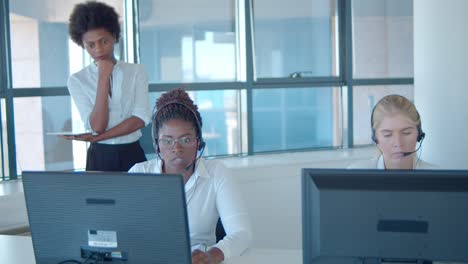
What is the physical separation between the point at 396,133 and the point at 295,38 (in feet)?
7.49

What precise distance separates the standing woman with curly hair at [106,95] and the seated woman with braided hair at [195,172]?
2.57 feet

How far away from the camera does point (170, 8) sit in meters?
4.00

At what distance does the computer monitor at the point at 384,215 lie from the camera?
50.9 inches

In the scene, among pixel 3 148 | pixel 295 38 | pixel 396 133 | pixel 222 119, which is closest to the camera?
pixel 396 133

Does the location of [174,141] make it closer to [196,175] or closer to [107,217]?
[196,175]

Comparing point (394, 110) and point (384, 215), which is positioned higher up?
point (394, 110)

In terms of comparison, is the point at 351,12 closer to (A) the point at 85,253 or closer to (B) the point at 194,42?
(B) the point at 194,42

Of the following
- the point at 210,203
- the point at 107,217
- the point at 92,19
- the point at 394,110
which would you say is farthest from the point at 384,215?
the point at 92,19

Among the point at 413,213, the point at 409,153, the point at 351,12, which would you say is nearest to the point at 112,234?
the point at 413,213

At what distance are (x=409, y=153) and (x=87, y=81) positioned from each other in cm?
Result: 163

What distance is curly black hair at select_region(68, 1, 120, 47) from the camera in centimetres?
283

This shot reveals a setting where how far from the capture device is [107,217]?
4.72 feet

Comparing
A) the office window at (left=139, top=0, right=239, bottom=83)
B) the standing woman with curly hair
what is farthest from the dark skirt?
the office window at (left=139, top=0, right=239, bottom=83)

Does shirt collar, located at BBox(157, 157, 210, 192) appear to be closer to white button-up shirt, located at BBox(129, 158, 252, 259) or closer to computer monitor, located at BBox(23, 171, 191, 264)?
white button-up shirt, located at BBox(129, 158, 252, 259)
